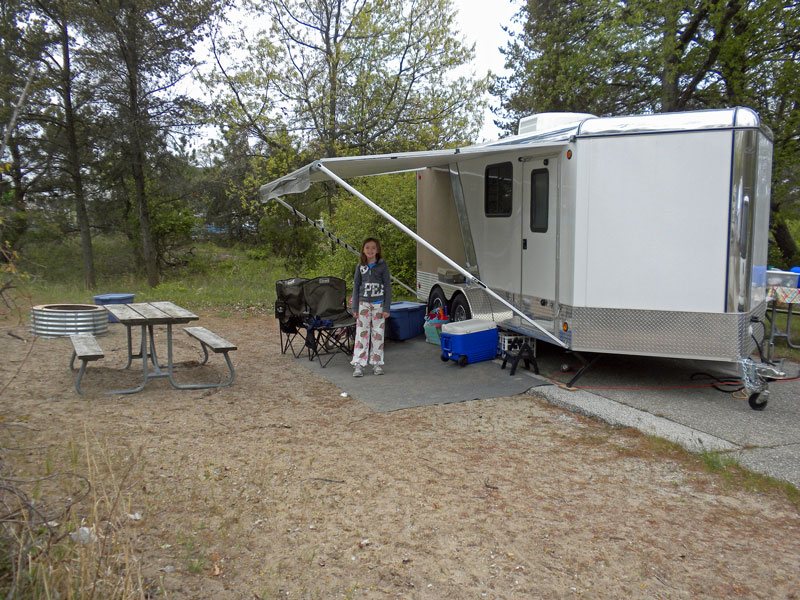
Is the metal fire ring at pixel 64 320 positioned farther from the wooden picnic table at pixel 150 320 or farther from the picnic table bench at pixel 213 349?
the picnic table bench at pixel 213 349

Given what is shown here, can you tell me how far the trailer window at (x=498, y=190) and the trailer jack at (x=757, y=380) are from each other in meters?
2.77

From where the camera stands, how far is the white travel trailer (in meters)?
5.36

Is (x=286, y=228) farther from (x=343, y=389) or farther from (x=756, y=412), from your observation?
(x=756, y=412)

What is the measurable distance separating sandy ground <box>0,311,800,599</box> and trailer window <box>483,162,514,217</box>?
89.8 inches

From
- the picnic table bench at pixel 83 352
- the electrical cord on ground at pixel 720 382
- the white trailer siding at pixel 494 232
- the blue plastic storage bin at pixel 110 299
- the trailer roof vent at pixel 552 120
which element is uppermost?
the trailer roof vent at pixel 552 120

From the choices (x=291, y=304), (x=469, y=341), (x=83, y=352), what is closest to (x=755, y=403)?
(x=469, y=341)

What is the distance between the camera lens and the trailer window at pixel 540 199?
627cm

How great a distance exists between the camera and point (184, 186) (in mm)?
18516

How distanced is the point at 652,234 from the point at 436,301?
3.82 metres

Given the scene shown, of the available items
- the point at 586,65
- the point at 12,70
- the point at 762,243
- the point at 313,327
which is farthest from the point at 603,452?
the point at 12,70

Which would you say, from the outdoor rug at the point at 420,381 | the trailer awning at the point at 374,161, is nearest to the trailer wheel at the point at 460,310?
the outdoor rug at the point at 420,381

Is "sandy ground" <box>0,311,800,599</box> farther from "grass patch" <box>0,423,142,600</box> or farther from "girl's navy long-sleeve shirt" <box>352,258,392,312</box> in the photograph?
"girl's navy long-sleeve shirt" <box>352,258,392,312</box>

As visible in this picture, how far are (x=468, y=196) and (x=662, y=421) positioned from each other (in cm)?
379

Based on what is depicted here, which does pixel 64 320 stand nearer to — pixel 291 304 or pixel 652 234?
pixel 291 304
